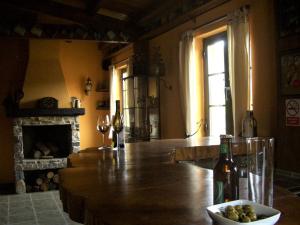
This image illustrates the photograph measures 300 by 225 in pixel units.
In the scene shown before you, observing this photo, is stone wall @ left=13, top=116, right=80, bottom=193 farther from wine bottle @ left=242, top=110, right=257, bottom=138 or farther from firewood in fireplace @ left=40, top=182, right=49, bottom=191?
wine bottle @ left=242, top=110, right=257, bottom=138

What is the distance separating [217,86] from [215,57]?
364 mm

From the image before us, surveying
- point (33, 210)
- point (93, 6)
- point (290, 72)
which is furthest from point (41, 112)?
point (290, 72)

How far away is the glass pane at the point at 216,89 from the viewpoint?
4.03 m

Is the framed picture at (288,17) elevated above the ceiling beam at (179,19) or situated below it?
below

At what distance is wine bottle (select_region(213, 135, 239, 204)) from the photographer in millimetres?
912

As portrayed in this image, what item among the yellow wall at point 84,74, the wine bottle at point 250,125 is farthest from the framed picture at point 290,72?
the yellow wall at point 84,74

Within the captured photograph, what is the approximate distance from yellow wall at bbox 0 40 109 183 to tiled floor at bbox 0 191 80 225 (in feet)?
4.59

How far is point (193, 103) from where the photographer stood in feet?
14.1

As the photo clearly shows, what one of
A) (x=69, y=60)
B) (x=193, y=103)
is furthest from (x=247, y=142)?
(x=69, y=60)

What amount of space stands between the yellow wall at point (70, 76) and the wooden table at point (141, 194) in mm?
5169

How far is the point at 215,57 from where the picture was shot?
4.18 meters

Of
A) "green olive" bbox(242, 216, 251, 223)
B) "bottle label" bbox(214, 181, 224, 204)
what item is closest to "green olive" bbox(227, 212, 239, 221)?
"green olive" bbox(242, 216, 251, 223)

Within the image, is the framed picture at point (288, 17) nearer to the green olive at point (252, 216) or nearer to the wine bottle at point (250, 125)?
the wine bottle at point (250, 125)

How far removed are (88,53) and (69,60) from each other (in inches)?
18.8
